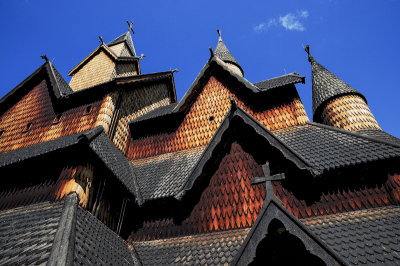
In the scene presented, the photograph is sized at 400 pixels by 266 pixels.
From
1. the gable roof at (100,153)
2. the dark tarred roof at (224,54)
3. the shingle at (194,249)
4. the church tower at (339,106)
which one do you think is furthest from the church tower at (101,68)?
the church tower at (339,106)

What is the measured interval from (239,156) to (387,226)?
135 inches

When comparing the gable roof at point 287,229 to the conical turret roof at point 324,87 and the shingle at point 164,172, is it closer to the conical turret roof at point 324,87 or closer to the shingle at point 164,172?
the shingle at point 164,172

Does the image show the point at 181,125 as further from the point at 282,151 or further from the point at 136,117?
the point at 282,151

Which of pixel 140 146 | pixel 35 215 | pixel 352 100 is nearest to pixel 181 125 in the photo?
pixel 140 146

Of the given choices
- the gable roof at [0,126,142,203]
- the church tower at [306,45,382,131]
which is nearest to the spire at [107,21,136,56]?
the gable roof at [0,126,142,203]

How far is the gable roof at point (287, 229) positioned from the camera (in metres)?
3.69

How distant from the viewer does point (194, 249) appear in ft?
17.0

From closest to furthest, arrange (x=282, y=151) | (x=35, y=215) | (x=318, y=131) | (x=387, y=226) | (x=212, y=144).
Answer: (x=387, y=226), (x=35, y=215), (x=282, y=151), (x=212, y=144), (x=318, y=131)

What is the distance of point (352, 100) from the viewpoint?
9.07 meters

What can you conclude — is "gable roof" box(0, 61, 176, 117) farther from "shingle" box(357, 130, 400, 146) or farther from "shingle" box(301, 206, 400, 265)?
"shingle" box(357, 130, 400, 146)

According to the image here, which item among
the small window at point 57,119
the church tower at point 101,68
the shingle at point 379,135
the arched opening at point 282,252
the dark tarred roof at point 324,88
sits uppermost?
the church tower at point 101,68

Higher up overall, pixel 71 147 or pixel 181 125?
pixel 181 125

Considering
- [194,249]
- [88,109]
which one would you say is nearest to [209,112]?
[88,109]

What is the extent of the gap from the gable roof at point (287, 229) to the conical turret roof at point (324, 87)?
687cm
